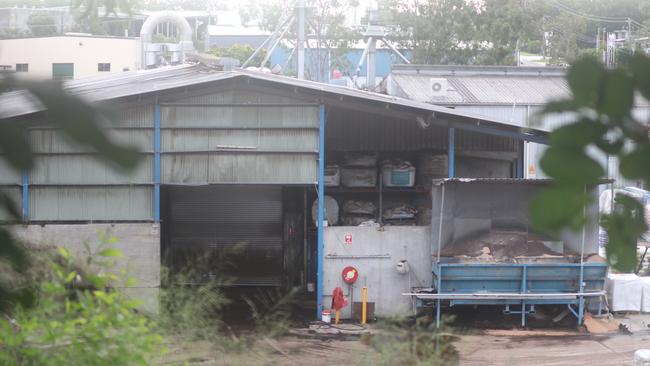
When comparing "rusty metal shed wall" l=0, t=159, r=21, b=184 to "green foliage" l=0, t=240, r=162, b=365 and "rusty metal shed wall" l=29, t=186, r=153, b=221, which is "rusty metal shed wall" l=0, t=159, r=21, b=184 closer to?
"green foliage" l=0, t=240, r=162, b=365

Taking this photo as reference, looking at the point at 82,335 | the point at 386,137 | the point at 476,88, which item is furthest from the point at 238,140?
the point at 476,88

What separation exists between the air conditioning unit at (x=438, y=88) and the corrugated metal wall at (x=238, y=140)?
36.2ft

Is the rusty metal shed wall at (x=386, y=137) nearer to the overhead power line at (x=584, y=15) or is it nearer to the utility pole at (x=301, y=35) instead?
the utility pole at (x=301, y=35)

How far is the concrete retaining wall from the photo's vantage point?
17266 mm

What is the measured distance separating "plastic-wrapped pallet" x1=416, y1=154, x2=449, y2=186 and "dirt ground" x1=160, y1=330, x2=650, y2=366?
4.44 meters

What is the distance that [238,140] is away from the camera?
663 inches

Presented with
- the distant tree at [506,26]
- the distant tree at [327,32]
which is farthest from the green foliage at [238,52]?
the distant tree at [506,26]

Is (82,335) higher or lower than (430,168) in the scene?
lower

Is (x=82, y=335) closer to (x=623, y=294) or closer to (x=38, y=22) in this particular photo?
(x=38, y=22)

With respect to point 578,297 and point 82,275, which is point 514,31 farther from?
point 82,275

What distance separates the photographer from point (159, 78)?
61.4 ft

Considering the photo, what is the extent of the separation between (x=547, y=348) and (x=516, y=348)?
0.56 m

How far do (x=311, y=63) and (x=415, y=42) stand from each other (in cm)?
544

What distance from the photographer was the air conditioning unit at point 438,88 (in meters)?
27.2
